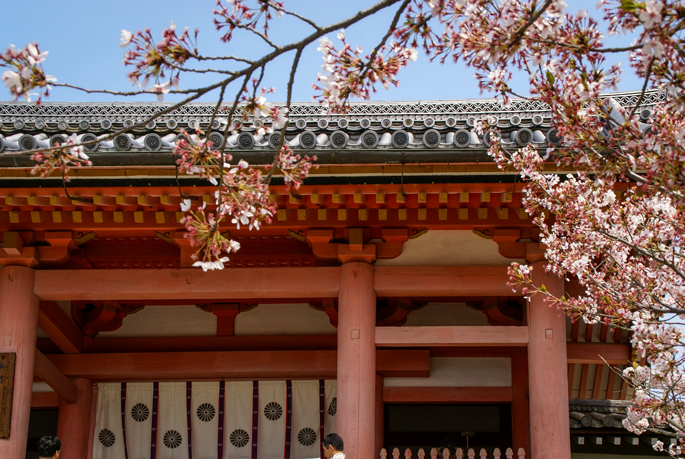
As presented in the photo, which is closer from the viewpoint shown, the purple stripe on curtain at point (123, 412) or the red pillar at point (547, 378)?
the red pillar at point (547, 378)

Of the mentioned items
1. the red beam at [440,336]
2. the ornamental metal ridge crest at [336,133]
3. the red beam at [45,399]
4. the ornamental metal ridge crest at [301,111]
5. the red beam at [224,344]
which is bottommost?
the red beam at [45,399]

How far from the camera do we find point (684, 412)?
4.80 metres

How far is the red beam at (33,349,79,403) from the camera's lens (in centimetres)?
746

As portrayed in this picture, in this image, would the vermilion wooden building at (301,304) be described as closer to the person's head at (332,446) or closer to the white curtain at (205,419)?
the white curtain at (205,419)

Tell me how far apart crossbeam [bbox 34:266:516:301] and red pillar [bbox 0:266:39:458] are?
0.49ft

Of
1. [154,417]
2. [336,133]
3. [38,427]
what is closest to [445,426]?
[154,417]

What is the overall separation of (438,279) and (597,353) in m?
2.10

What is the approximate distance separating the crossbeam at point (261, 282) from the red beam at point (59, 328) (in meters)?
0.80

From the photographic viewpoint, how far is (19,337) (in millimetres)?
6617

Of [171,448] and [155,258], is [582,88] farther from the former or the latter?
[171,448]

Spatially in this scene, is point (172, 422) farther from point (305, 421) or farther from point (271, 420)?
point (305, 421)

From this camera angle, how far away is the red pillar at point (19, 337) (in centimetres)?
648

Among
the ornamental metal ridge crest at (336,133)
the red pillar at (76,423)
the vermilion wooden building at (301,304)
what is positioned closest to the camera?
the ornamental metal ridge crest at (336,133)

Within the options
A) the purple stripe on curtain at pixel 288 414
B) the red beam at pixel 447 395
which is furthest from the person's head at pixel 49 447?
the red beam at pixel 447 395
